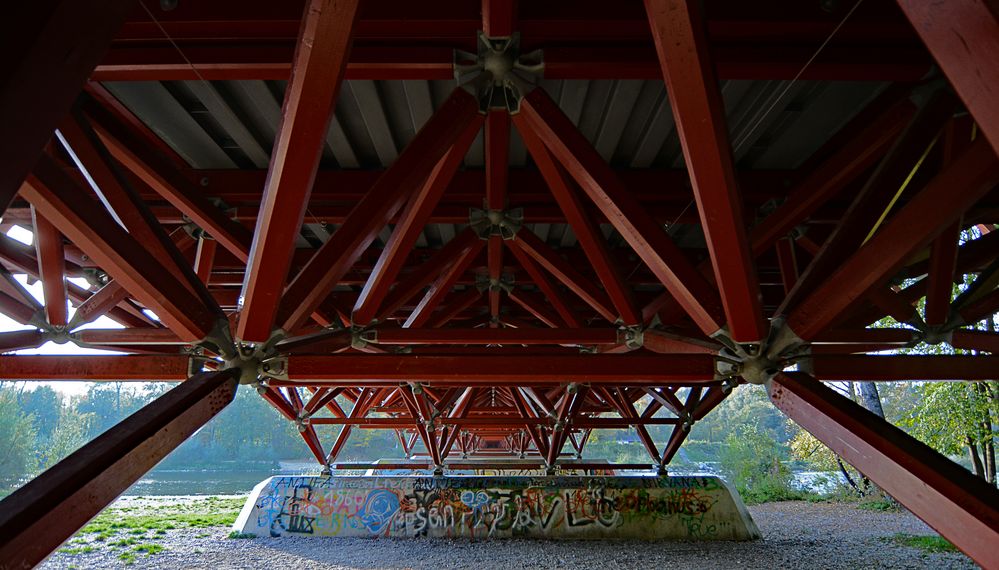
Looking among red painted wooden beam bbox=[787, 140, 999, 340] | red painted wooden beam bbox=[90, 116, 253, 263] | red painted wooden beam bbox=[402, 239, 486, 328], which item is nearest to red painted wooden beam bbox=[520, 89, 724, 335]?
red painted wooden beam bbox=[787, 140, 999, 340]

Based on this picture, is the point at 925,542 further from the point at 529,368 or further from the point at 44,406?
the point at 44,406

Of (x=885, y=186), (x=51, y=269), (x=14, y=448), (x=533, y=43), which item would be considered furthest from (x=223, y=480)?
(x=885, y=186)

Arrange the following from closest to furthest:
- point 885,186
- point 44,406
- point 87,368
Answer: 1. point 885,186
2. point 87,368
3. point 44,406

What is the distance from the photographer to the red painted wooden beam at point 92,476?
2691mm

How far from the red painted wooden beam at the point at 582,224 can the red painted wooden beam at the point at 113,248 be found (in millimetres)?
3092

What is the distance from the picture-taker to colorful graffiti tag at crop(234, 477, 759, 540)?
14.4 metres

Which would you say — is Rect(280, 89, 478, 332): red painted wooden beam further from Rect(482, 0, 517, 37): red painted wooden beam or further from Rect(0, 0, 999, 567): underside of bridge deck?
Rect(482, 0, 517, 37): red painted wooden beam

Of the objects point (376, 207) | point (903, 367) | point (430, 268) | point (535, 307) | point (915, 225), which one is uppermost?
point (430, 268)

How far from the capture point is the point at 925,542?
13711 mm

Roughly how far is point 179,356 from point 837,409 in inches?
257

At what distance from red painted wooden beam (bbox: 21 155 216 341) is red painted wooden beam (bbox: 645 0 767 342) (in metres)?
3.64

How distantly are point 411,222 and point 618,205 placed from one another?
7.78 feet

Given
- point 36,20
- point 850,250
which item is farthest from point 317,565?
point 36,20

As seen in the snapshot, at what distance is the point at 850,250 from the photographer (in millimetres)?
4766
